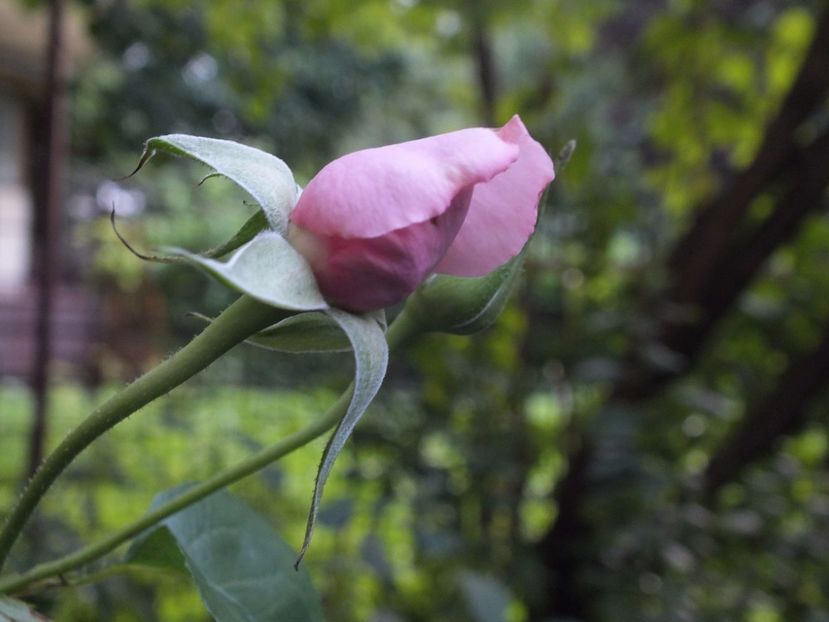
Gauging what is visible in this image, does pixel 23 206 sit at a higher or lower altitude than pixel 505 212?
lower

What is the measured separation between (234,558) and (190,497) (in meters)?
0.06

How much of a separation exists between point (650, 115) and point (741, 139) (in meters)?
0.15

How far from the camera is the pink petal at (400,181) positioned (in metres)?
0.22

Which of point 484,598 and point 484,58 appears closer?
point 484,598

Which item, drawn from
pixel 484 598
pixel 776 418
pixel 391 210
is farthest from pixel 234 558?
pixel 776 418

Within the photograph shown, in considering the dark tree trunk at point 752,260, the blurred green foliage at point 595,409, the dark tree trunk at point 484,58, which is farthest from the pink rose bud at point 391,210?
the dark tree trunk at point 484,58

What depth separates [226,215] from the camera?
3.85m

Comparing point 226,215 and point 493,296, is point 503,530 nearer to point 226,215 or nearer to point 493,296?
point 493,296

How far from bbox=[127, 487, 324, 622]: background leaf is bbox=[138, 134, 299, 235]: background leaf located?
0.40 feet

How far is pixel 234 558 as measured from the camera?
324 mm

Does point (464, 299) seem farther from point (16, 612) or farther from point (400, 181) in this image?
point (16, 612)

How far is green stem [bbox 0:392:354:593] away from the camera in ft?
0.88

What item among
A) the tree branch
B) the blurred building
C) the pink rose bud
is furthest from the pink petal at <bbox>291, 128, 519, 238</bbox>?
the blurred building

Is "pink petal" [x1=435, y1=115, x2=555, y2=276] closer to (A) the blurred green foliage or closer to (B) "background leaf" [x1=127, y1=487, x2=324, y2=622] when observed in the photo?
(B) "background leaf" [x1=127, y1=487, x2=324, y2=622]
